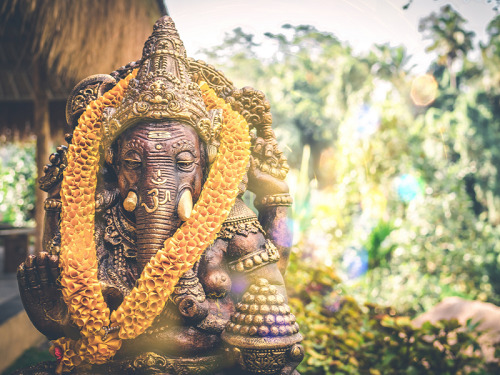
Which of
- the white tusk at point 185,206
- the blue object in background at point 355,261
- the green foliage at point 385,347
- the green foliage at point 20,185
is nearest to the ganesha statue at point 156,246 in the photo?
the white tusk at point 185,206

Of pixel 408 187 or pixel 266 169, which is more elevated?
pixel 408 187

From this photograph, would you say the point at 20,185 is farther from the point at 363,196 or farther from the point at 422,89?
the point at 422,89

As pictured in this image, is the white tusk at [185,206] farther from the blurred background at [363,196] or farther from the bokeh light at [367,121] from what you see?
the bokeh light at [367,121]

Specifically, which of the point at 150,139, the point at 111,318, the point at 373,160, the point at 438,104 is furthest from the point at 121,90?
the point at 438,104

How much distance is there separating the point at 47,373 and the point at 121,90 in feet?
4.50

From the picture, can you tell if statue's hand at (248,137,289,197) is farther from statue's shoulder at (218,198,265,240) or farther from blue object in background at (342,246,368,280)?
blue object in background at (342,246,368,280)

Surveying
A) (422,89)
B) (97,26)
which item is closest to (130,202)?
(97,26)

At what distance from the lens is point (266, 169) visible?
208 centimetres

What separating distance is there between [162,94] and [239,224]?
2.34ft

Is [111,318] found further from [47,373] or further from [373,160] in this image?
[373,160]

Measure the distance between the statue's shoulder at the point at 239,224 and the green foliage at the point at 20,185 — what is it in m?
9.08

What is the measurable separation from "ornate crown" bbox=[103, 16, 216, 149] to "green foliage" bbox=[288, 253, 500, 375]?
7.13 feet

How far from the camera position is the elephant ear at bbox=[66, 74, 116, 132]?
196 centimetres

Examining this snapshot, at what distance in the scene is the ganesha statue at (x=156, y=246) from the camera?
63.8 inches
